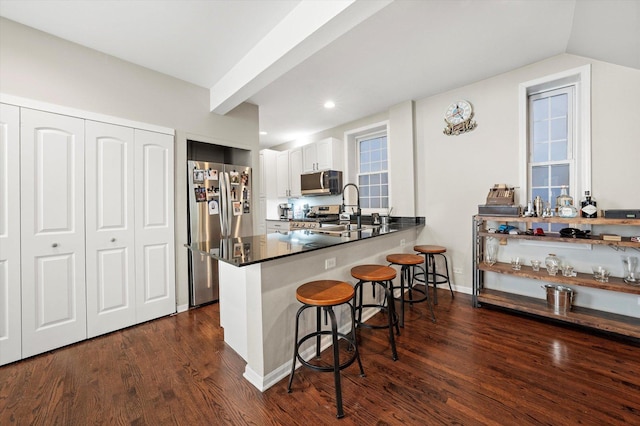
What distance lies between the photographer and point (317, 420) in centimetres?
140

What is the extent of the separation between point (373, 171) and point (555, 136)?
239 centimetres

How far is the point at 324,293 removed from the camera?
1.62 metres

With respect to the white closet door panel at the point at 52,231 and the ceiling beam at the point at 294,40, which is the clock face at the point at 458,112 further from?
the white closet door panel at the point at 52,231

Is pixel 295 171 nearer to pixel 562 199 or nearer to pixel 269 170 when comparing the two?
pixel 269 170

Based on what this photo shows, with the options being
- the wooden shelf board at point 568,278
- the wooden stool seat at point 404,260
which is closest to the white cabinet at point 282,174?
the wooden stool seat at point 404,260

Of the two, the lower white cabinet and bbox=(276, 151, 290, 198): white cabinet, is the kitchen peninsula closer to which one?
the lower white cabinet

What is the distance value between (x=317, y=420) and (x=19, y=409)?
69.8 inches

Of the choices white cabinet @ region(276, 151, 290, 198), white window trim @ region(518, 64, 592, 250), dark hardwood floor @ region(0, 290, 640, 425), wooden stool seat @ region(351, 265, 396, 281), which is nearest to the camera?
dark hardwood floor @ region(0, 290, 640, 425)

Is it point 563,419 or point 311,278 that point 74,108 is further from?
point 563,419

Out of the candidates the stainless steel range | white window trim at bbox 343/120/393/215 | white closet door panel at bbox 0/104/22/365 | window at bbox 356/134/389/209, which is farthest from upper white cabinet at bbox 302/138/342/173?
white closet door panel at bbox 0/104/22/365

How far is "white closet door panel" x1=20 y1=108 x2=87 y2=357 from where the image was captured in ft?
6.70

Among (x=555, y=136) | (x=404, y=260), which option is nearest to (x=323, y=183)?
(x=404, y=260)

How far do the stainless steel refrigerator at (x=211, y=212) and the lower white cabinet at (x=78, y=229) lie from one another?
9.3 inches

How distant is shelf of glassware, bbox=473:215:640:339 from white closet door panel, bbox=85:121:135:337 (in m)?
3.69
